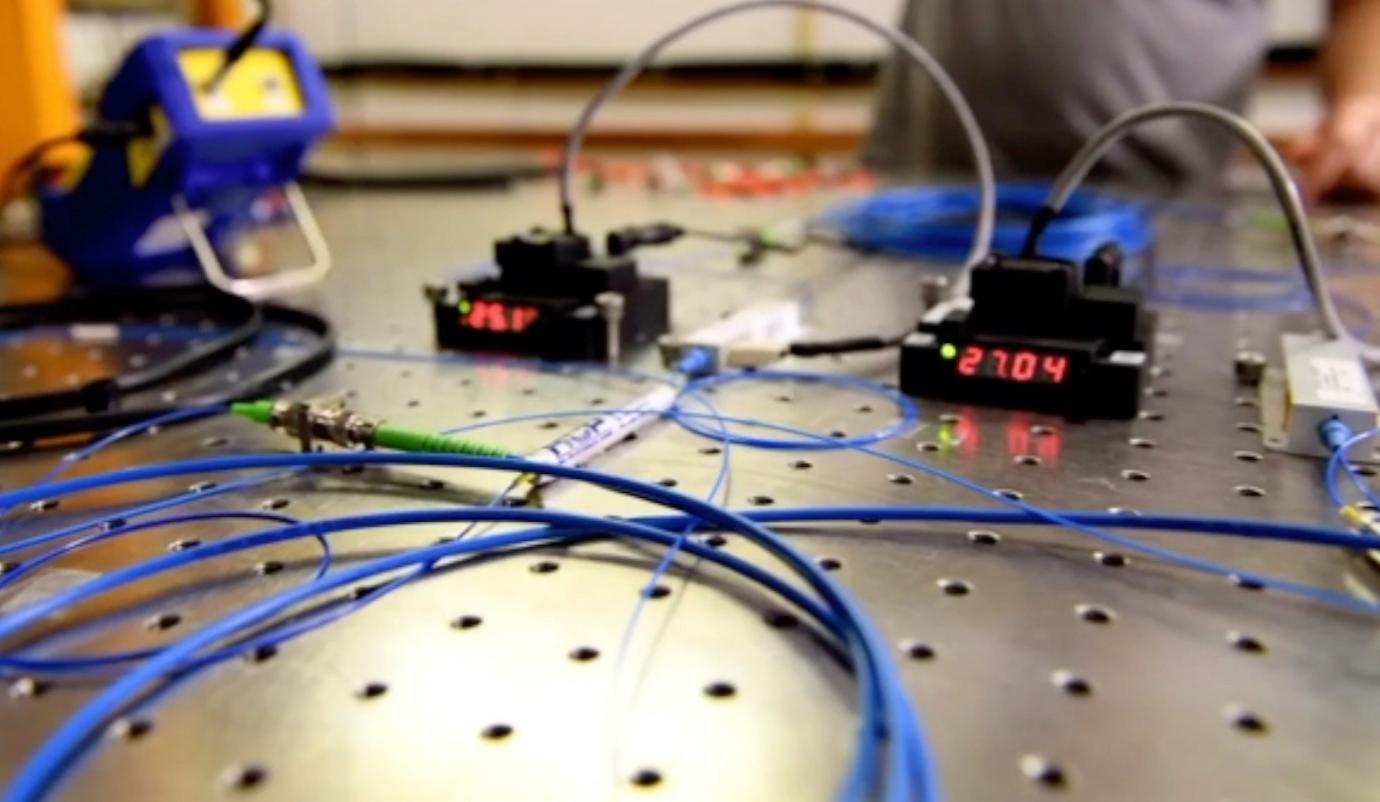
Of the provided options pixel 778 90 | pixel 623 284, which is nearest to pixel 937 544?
pixel 623 284

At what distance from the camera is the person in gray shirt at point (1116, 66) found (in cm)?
175

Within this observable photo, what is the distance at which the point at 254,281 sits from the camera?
3.85 ft

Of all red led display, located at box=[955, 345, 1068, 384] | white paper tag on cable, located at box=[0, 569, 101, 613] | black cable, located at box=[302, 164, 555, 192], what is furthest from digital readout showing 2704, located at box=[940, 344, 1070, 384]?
black cable, located at box=[302, 164, 555, 192]

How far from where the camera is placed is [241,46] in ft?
3.57

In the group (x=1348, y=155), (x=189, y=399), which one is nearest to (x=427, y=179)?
(x=189, y=399)

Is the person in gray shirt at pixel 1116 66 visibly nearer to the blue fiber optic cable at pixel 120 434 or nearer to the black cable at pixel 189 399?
the black cable at pixel 189 399

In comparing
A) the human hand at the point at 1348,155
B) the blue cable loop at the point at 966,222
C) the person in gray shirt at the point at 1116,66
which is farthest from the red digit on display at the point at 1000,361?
the person in gray shirt at the point at 1116,66

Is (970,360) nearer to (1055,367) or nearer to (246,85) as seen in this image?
(1055,367)

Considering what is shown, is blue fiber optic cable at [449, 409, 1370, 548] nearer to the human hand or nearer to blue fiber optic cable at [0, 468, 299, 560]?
blue fiber optic cable at [0, 468, 299, 560]

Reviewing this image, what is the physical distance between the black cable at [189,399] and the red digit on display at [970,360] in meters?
0.45

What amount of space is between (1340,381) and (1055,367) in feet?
0.52

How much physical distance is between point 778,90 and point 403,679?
2.55 meters

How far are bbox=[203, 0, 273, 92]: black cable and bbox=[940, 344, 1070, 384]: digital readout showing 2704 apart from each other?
748mm

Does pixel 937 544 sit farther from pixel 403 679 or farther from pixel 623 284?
pixel 623 284
